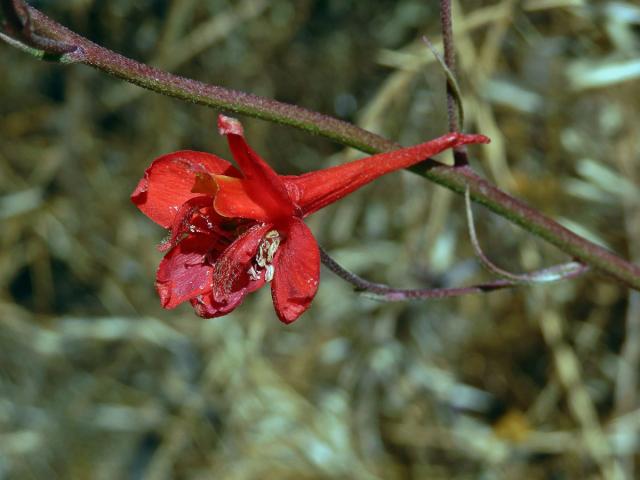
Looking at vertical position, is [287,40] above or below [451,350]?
above

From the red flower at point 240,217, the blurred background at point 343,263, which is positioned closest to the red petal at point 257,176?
the red flower at point 240,217

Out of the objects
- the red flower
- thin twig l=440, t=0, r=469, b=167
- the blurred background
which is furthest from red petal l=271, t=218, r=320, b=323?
the blurred background

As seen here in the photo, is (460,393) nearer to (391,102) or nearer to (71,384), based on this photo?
(391,102)

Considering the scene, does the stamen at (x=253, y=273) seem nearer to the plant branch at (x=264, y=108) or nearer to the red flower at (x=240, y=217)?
the red flower at (x=240, y=217)

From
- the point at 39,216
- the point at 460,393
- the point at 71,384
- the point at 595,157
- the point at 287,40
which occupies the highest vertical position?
the point at 287,40

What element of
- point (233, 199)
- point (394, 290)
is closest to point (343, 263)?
point (394, 290)

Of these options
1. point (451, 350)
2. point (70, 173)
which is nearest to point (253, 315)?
point (451, 350)

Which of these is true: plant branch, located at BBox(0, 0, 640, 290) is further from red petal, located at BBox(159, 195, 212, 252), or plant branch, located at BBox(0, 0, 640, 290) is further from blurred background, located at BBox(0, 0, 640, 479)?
blurred background, located at BBox(0, 0, 640, 479)
